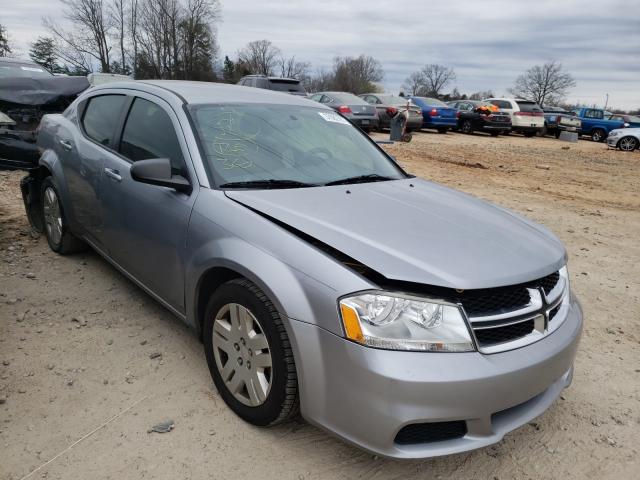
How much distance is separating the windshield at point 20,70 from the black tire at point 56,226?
6.10 m

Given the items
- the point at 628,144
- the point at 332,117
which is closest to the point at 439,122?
the point at 628,144

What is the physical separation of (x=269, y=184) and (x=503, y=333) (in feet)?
4.61

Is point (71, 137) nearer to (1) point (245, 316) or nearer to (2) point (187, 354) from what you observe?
(2) point (187, 354)

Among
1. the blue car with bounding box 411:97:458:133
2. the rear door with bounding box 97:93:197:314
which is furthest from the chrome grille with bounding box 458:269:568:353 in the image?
the blue car with bounding box 411:97:458:133

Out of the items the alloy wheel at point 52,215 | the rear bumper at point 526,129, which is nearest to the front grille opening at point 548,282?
the alloy wheel at point 52,215

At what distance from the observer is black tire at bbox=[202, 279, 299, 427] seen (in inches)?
83.0

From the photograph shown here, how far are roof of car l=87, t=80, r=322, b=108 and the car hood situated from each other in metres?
0.93

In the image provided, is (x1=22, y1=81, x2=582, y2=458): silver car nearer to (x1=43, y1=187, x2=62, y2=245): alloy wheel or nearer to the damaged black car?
(x1=43, y1=187, x2=62, y2=245): alloy wheel

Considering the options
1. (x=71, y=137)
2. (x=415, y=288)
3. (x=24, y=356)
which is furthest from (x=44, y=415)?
(x=71, y=137)

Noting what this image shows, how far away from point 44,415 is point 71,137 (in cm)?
237

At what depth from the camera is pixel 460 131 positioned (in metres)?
23.1

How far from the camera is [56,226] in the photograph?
4.39 metres

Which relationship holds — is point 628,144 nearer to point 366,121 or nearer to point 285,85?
point 366,121

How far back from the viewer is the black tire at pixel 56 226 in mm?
4223
